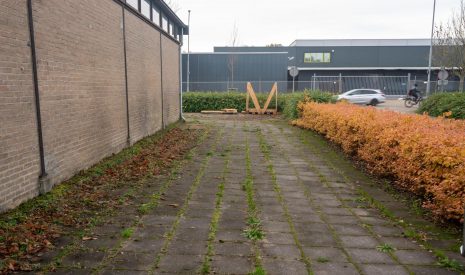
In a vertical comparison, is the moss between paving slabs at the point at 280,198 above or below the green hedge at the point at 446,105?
below

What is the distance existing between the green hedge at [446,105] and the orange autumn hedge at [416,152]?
323 inches

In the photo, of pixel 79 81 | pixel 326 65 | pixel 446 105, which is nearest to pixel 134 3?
pixel 79 81

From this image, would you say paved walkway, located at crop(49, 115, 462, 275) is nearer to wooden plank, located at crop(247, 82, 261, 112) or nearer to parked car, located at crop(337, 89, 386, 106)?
wooden plank, located at crop(247, 82, 261, 112)

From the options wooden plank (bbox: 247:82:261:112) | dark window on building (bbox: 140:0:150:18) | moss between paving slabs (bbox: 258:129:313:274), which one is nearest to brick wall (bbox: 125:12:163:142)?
→ dark window on building (bbox: 140:0:150:18)

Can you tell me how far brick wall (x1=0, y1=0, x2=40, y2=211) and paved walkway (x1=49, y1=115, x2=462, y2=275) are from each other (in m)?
1.32

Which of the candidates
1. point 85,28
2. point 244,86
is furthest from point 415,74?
point 85,28

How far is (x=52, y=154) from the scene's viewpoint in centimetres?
570

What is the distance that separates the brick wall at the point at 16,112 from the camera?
4.55 m

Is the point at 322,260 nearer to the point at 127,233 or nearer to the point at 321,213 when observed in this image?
the point at 321,213

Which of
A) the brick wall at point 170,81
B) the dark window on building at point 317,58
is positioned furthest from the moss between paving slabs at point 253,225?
the dark window on building at point 317,58

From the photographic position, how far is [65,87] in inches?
243

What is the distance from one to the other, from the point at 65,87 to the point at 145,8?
6175 mm

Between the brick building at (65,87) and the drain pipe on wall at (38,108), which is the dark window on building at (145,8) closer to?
the brick building at (65,87)

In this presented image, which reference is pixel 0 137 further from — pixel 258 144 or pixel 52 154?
pixel 258 144
